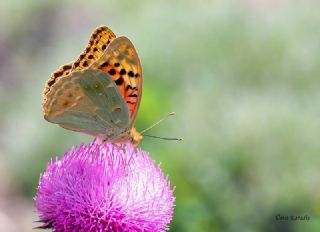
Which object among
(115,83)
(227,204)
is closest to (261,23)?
(227,204)

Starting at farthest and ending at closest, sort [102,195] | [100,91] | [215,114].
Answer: [215,114]
[100,91]
[102,195]

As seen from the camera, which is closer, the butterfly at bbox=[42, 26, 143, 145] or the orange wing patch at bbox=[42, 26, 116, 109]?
the butterfly at bbox=[42, 26, 143, 145]

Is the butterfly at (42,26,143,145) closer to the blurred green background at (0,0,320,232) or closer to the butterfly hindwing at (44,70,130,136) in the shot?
the butterfly hindwing at (44,70,130,136)

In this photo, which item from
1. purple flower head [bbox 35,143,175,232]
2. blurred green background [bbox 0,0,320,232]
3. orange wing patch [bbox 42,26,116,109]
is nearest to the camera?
purple flower head [bbox 35,143,175,232]

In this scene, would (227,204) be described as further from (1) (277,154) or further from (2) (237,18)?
(2) (237,18)

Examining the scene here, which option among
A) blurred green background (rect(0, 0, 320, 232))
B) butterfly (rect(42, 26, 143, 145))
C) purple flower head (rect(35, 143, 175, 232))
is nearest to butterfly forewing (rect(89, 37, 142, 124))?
butterfly (rect(42, 26, 143, 145))

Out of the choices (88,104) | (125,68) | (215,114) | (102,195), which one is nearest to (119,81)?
(125,68)

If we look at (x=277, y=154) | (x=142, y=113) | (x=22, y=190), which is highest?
(x=142, y=113)

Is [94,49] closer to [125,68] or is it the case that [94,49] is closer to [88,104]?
[125,68]
